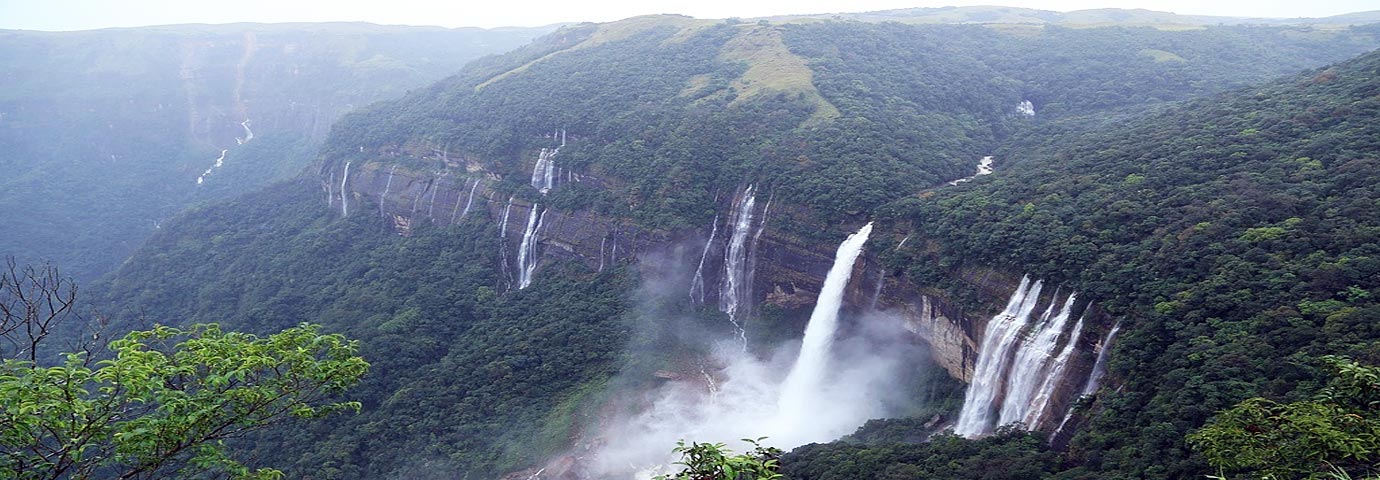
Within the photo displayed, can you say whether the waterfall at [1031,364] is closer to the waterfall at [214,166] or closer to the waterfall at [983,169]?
the waterfall at [983,169]

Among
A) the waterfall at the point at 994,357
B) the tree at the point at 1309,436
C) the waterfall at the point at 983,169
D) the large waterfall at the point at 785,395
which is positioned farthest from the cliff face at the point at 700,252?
the tree at the point at 1309,436

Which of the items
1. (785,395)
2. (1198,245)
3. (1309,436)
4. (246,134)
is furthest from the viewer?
(246,134)

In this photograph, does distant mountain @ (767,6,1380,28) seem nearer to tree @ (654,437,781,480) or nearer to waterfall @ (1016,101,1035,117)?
waterfall @ (1016,101,1035,117)

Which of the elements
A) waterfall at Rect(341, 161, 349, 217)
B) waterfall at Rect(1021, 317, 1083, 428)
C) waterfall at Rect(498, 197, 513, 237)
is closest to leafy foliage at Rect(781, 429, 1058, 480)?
waterfall at Rect(1021, 317, 1083, 428)

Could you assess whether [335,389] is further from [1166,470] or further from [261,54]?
[261,54]

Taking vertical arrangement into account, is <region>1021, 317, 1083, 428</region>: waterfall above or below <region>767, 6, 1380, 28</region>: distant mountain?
below

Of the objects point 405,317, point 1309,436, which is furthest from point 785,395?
point 1309,436

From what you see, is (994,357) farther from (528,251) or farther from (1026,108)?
(1026,108)
